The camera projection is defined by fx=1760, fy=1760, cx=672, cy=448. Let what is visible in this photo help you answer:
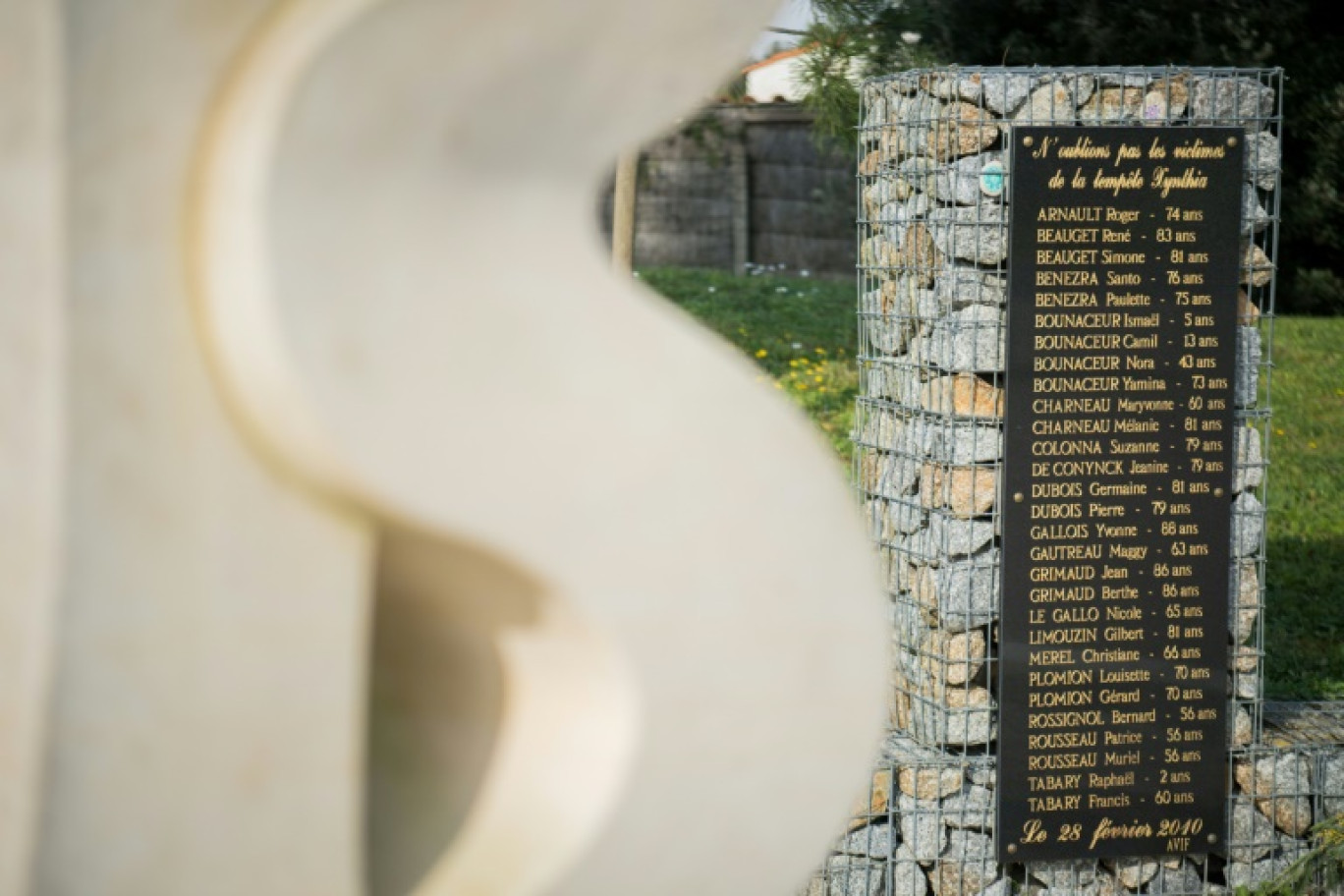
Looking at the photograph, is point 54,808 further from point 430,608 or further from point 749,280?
point 749,280

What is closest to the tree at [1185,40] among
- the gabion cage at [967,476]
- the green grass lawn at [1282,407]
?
the green grass lawn at [1282,407]

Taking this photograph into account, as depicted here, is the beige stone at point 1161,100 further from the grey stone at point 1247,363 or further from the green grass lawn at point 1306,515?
the green grass lawn at point 1306,515

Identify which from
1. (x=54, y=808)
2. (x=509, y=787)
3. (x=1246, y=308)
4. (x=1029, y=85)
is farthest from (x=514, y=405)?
(x=1246, y=308)

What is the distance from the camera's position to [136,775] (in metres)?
1.34

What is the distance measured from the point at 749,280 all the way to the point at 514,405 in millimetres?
10847

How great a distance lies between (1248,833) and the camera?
15.2 feet

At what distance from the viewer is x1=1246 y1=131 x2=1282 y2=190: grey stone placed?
446 centimetres

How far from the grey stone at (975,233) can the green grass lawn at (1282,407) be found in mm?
2288

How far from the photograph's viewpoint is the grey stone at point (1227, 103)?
440 centimetres

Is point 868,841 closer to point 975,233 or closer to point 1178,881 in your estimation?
point 1178,881

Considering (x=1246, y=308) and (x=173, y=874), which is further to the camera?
(x=1246, y=308)

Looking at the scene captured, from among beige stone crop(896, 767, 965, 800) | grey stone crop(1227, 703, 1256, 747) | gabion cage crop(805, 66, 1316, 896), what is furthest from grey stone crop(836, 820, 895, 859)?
grey stone crop(1227, 703, 1256, 747)

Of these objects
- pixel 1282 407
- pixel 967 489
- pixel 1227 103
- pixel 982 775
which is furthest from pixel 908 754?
pixel 1282 407

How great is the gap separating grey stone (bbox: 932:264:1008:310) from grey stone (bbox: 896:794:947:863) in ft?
4.15
